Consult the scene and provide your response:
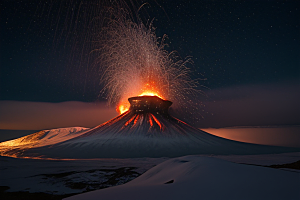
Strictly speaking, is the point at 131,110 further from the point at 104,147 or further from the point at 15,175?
the point at 15,175

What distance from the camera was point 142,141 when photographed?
61156mm

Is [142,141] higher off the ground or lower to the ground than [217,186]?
lower

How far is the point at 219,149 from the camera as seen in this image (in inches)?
2282

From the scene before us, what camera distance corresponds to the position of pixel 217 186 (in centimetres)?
662

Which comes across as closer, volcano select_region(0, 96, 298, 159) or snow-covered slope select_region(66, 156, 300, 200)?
snow-covered slope select_region(66, 156, 300, 200)

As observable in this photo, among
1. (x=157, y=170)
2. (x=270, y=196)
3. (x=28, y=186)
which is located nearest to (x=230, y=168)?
(x=270, y=196)

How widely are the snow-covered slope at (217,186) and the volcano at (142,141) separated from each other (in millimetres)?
43525

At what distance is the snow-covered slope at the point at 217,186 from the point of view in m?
6.07

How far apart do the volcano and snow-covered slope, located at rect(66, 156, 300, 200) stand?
43525 millimetres

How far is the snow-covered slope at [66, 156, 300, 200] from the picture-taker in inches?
239

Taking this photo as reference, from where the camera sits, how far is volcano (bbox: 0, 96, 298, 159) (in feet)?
175

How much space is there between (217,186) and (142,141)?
2179 inches

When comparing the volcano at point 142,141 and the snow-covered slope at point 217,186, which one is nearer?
the snow-covered slope at point 217,186

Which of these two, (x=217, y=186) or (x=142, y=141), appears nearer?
(x=217, y=186)
